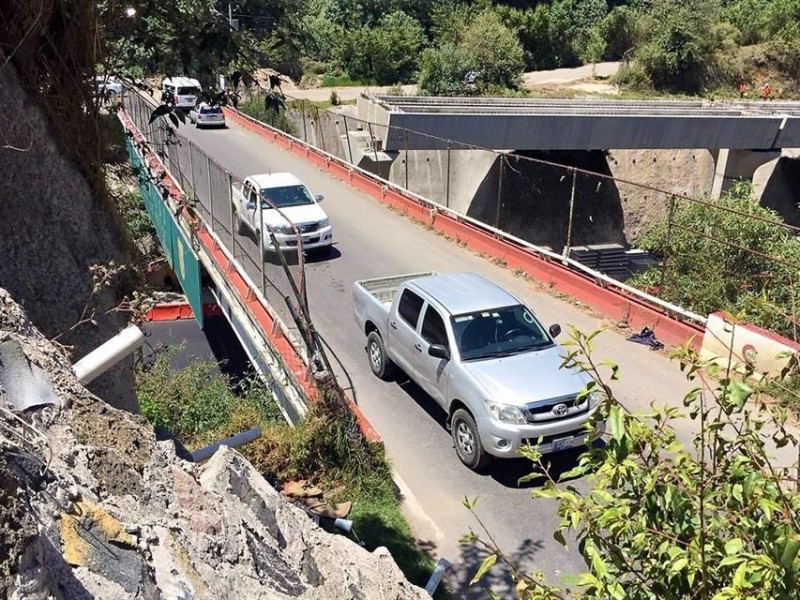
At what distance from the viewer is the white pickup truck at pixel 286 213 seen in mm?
15898

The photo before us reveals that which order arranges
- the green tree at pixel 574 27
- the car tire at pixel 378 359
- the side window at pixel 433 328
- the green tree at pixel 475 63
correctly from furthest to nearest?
the green tree at pixel 574 27
the green tree at pixel 475 63
the car tire at pixel 378 359
the side window at pixel 433 328

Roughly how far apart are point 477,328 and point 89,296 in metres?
5.11

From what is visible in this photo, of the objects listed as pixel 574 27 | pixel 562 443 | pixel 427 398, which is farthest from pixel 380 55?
pixel 562 443

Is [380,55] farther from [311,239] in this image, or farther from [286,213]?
[311,239]

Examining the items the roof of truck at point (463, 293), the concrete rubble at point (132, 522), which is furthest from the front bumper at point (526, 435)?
the concrete rubble at point (132, 522)

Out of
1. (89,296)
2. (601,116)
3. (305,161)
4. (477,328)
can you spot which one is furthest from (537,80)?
(89,296)

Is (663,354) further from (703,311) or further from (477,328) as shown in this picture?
(477,328)

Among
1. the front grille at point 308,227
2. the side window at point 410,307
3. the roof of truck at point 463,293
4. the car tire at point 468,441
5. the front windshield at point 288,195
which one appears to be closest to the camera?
the car tire at point 468,441

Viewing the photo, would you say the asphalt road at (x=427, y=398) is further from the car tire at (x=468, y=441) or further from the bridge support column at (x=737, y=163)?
the bridge support column at (x=737, y=163)

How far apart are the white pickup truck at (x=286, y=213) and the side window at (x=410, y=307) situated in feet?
18.9

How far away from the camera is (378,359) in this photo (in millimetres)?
11445

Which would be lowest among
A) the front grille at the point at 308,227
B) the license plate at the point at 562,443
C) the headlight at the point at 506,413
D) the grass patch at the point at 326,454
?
the grass patch at the point at 326,454

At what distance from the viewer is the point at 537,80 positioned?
204 ft

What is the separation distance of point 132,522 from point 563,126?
29959mm
